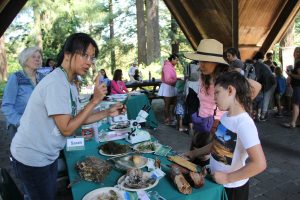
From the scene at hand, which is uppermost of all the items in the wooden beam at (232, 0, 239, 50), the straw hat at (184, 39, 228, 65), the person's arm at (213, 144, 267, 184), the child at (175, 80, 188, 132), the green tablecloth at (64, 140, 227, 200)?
the wooden beam at (232, 0, 239, 50)

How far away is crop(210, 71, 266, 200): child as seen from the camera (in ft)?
5.30

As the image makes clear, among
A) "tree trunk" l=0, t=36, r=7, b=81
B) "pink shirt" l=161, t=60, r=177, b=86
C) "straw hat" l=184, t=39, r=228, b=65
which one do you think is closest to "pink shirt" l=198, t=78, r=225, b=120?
"straw hat" l=184, t=39, r=228, b=65

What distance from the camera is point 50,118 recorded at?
1.68 meters

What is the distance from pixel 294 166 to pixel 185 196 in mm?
3263

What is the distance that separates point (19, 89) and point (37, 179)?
156 cm

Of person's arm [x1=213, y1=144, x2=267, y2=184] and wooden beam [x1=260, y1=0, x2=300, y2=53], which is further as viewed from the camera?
wooden beam [x1=260, y1=0, x2=300, y2=53]

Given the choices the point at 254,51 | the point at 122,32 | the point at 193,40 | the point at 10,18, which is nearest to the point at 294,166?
the point at 254,51

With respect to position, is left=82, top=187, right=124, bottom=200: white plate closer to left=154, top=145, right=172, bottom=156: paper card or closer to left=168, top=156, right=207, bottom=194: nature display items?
left=168, top=156, right=207, bottom=194: nature display items

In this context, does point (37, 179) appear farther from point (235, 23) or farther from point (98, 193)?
point (235, 23)

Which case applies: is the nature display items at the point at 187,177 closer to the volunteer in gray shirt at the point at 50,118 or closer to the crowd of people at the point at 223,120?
the crowd of people at the point at 223,120

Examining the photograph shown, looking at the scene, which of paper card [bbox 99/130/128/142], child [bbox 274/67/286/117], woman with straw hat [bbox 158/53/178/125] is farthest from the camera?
child [bbox 274/67/286/117]

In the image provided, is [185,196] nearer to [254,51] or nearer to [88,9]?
[254,51]

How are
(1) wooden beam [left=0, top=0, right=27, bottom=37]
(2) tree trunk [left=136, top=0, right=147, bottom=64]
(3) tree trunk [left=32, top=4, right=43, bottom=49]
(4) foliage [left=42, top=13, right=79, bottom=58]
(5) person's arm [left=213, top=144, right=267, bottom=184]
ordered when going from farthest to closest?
(4) foliage [left=42, top=13, right=79, bottom=58], (3) tree trunk [left=32, top=4, right=43, bottom=49], (2) tree trunk [left=136, top=0, right=147, bottom=64], (1) wooden beam [left=0, top=0, right=27, bottom=37], (5) person's arm [left=213, top=144, right=267, bottom=184]

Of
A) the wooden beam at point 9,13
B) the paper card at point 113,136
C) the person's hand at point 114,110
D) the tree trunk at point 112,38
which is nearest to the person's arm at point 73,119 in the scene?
the person's hand at point 114,110
